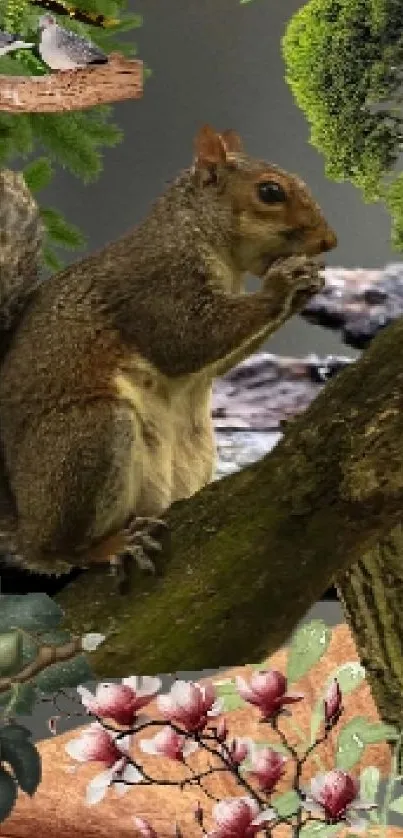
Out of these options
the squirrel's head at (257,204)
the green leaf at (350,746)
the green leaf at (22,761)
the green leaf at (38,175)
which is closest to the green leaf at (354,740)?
the green leaf at (350,746)

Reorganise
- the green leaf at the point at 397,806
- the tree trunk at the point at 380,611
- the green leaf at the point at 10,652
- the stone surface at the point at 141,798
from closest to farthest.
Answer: the green leaf at the point at 10,652, the green leaf at the point at 397,806, the tree trunk at the point at 380,611, the stone surface at the point at 141,798

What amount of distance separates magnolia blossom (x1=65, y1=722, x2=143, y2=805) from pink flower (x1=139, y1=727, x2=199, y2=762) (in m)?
0.02

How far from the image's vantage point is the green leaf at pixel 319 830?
0.79 metres

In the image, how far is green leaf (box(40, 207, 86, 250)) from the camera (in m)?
0.85

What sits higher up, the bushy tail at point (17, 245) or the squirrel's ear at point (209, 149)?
the squirrel's ear at point (209, 149)

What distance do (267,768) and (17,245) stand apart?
41 cm

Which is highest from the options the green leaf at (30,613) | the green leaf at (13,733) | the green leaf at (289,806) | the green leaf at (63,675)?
the green leaf at (30,613)

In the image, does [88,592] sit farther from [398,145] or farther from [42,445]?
[398,145]

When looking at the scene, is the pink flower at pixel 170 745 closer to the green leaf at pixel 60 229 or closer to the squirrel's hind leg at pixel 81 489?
the squirrel's hind leg at pixel 81 489

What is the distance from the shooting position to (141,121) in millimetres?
845

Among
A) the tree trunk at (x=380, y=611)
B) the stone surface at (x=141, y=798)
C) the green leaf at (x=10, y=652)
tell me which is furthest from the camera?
the stone surface at (x=141, y=798)

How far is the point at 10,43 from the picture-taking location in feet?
2.68

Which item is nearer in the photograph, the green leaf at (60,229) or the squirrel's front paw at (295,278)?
the squirrel's front paw at (295,278)

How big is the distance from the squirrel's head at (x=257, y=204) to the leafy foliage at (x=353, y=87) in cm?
7
